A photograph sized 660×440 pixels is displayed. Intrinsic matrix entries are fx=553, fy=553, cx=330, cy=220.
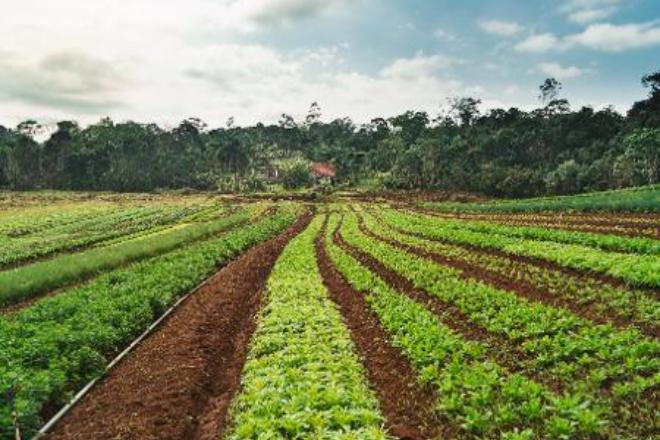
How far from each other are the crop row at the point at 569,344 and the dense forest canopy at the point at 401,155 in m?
72.1

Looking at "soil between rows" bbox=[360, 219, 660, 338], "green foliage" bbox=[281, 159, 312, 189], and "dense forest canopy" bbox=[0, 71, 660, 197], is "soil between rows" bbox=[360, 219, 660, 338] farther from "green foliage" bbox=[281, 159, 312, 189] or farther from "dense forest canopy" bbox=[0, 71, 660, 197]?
"green foliage" bbox=[281, 159, 312, 189]

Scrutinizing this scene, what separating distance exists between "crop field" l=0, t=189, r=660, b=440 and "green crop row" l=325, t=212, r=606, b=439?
0.13 ft

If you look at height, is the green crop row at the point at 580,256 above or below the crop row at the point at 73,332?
above

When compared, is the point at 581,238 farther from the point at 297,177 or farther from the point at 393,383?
the point at 297,177

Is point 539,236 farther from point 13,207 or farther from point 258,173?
point 258,173

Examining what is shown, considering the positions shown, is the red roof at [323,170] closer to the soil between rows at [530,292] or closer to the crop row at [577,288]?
the soil between rows at [530,292]

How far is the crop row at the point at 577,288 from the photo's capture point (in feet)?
48.5

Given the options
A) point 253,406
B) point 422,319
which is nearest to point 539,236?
point 422,319

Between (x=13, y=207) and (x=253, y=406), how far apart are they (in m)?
94.6

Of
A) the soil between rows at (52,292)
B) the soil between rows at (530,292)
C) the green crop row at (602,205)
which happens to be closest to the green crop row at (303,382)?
the soil between rows at (530,292)

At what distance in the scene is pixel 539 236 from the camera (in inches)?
1212

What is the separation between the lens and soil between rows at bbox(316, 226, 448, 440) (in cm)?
1038

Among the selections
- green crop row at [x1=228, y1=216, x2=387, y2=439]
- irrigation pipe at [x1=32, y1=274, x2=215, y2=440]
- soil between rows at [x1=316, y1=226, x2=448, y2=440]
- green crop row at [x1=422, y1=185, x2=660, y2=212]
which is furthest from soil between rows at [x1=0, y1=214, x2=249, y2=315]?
green crop row at [x1=422, y1=185, x2=660, y2=212]

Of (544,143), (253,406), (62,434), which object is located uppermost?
(544,143)
